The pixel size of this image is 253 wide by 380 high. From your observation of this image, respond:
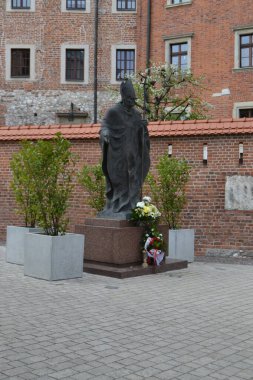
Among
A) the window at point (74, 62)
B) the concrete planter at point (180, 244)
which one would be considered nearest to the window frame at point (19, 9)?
the window at point (74, 62)

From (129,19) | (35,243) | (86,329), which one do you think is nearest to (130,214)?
(35,243)

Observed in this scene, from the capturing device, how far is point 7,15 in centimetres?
2641

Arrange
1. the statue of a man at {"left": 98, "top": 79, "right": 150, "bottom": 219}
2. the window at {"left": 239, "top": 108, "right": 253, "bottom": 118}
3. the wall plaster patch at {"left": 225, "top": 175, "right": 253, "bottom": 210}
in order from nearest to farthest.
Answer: the statue of a man at {"left": 98, "top": 79, "right": 150, "bottom": 219} → the wall plaster patch at {"left": 225, "top": 175, "right": 253, "bottom": 210} → the window at {"left": 239, "top": 108, "right": 253, "bottom": 118}

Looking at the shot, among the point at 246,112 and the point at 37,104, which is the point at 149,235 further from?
the point at 37,104

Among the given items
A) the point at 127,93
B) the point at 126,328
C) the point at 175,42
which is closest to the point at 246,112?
the point at 175,42

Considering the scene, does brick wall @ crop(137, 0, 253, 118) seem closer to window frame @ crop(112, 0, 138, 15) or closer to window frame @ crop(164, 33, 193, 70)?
window frame @ crop(164, 33, 193, 70)

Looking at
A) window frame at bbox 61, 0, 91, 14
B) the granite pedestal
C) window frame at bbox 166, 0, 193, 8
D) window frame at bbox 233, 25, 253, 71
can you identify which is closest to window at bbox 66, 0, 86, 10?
window frame at bbox 61, 0, 91, 14

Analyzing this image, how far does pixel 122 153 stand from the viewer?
9.55 metres

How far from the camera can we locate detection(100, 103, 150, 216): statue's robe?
373 inches

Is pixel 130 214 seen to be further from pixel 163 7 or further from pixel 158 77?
pixel 163 7

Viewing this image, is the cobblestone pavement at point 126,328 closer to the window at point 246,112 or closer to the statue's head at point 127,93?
the statue's head at point 127,93

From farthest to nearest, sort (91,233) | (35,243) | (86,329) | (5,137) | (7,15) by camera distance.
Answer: (7,15), (5,137), (91,233), (35,243), (86,329)

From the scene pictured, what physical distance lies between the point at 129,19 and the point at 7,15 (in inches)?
236

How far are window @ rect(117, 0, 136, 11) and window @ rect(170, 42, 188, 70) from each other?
3.06m
